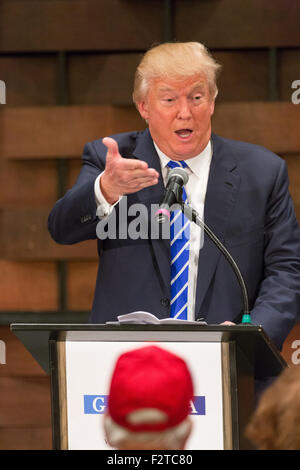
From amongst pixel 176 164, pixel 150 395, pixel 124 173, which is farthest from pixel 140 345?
pixel 176 164

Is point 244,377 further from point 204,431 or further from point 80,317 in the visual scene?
point 80,317

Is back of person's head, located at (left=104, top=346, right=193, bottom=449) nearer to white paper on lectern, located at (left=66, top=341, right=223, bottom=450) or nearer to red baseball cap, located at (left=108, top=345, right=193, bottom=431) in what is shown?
red baseball cap, located at (left=108, top=345, right=193, bottom=431)

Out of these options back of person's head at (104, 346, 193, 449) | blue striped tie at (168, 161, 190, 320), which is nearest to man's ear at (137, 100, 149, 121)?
blue striped tie at (168, 161, 190, 320)

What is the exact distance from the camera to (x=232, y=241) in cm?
257

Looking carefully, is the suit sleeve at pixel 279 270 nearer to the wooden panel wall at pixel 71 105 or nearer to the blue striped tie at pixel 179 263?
the blue striped tie at pixel 179 263

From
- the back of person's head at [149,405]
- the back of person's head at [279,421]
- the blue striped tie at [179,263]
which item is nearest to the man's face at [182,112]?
the blue striped tie at [179,263]

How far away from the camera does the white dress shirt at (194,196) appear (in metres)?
2.50

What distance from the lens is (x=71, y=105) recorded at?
3793mm

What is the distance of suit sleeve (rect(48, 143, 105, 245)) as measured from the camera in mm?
2400

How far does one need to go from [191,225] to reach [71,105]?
1458 millimetres

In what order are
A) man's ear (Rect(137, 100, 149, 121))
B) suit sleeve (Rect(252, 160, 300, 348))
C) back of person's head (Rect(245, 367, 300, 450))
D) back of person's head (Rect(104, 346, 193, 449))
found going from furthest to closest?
man's ear (Rect(137, 100, 149, 121)) → suit sleeve (Rect(252, 160, 300, 348)) → back of person's head (Rect(104, 346, 193, 449)) → back of person's head (Rect(245, 367, 300, 450))

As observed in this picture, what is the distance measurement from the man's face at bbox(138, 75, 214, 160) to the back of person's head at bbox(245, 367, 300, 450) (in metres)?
1.57
